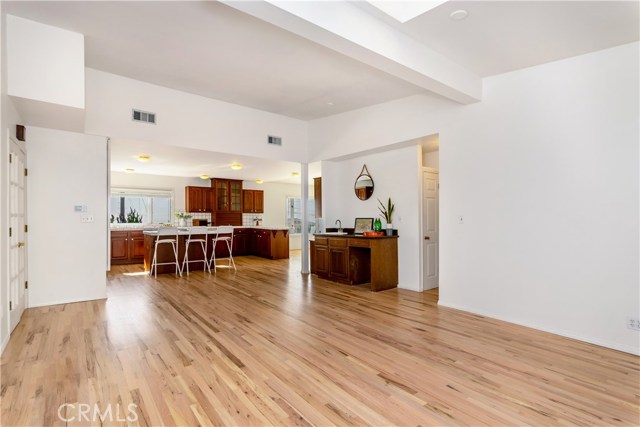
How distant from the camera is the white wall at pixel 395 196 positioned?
5.26m

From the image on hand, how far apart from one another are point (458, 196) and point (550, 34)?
194 centimetres

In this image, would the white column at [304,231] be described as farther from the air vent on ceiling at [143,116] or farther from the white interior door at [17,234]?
the white interior door at [17,234]

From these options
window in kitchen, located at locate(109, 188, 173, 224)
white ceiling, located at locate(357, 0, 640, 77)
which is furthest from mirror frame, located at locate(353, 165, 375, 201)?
window in kitchen, located at locate(109, 188, 173, 224)

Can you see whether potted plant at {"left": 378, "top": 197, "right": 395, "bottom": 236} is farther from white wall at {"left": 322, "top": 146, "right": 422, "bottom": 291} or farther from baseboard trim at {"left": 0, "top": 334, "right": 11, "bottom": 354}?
baseboard trim at {"left": 0, "top": 334, "right": 11, "bottom": 354}

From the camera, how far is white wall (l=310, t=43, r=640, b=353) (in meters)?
3.01

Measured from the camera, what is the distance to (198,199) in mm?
9352

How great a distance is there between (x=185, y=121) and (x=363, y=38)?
3.55m

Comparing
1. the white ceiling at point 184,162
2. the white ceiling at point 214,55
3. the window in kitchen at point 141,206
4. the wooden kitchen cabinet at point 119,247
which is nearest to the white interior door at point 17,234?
the white ceiling at point 184,162

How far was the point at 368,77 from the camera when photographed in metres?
4.41

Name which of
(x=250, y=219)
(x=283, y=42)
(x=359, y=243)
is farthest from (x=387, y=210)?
(x=250, y=219)

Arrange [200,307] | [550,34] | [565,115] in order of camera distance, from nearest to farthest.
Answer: [550,34] < [565,115] < [200,307]

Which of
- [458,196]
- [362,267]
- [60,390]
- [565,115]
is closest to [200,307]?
[60,390]

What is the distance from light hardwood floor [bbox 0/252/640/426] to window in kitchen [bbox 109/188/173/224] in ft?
17.5

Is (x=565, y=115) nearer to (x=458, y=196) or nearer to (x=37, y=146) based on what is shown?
(x=458, y=196)
